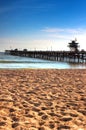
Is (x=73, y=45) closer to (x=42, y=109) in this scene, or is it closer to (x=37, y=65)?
(x=37, y=65)

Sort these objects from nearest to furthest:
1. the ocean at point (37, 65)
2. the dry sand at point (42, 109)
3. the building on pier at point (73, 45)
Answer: the dry sand at point (42, 109)
the ocean at point (37, 65)
the building on pier at point (73, 45)

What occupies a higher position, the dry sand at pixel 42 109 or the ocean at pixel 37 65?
the dry sand at pixel 42 109

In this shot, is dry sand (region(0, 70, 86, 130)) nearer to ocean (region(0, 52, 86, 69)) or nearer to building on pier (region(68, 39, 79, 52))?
ocean (region(0, 52, 86, 69))

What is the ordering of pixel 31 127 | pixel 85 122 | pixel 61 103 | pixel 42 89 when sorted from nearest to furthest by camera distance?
pixel 31 127 < pixel 85 122 < pixel 61 103 < pixel 42 89

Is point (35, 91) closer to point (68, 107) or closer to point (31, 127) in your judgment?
point (68, 107)

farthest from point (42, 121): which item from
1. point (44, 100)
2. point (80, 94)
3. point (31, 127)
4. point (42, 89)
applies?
point (42, 89)

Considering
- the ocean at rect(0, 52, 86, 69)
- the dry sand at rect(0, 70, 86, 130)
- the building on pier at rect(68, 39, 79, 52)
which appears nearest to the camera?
the dry sand at rect(0, 70, 86, 130)

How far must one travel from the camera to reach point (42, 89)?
10.4 metres

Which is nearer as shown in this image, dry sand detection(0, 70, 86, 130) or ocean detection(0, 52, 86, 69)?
dry sand detection(0, 70, 86, 130)

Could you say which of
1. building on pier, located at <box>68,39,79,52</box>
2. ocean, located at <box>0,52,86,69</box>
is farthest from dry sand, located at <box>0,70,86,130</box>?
building on pier, located at <box>68,39,79,52</box>

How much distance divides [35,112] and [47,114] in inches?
14.3

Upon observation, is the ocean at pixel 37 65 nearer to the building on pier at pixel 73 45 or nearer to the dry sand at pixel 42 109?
the dry sand at pixel 42 109

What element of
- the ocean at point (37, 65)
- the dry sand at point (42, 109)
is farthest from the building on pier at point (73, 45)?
the dry sand at point (42, 109)

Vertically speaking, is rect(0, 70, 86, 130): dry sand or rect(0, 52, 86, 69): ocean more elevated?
rect(0, 70, 86, 130): dry sand
